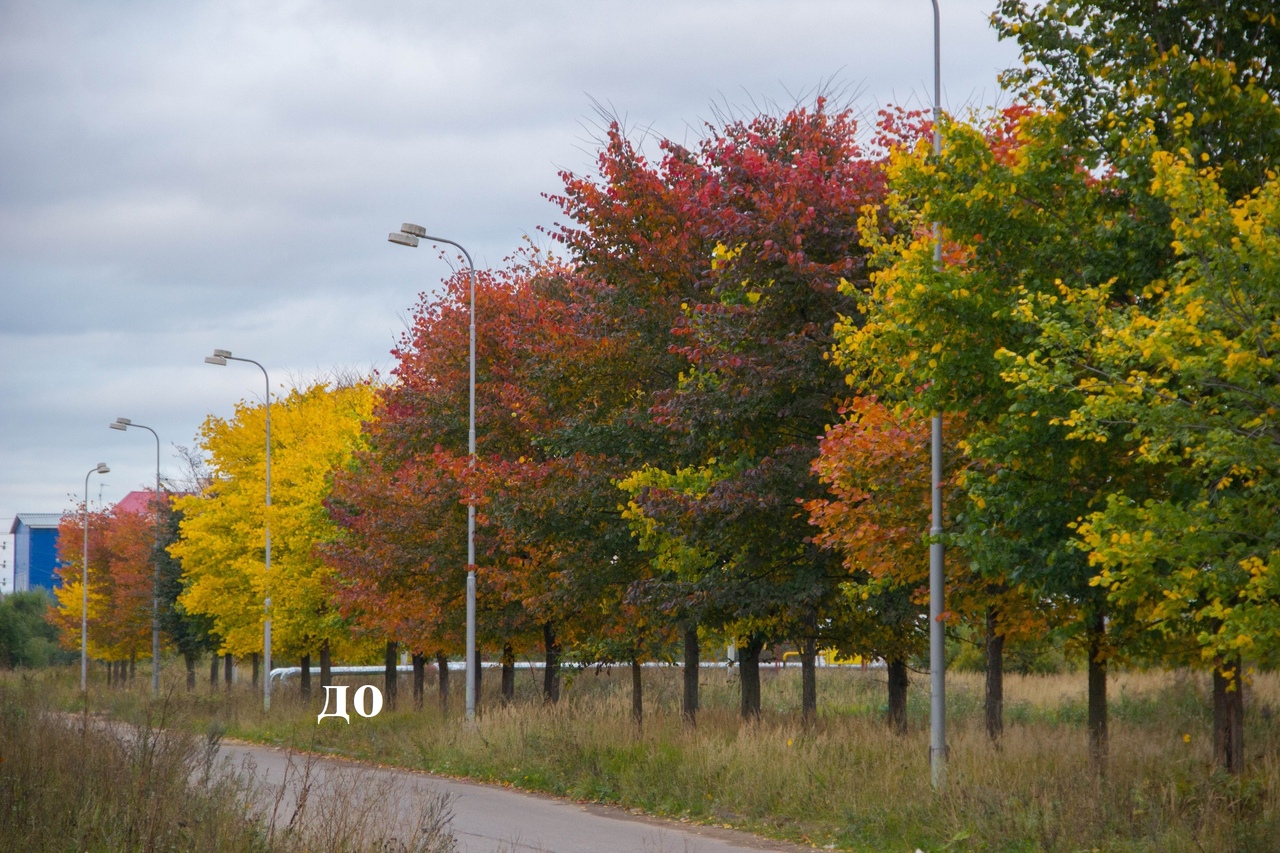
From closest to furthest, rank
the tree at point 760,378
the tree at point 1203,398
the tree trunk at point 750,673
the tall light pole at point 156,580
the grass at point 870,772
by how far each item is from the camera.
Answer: the tree at point 1203,398 → the grass at point 870,772 → the tree at point 760,378 → the tree trunk at point 750,673 → the tall light pole at point 156,580

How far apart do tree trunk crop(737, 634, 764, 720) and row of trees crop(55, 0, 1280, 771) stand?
0.24ft

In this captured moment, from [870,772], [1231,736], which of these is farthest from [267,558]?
[1231,736]

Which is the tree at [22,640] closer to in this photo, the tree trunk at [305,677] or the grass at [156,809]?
the tree trunk at [305,677]

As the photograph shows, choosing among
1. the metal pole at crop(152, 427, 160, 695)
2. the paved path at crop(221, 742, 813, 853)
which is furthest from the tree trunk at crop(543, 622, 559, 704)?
the metal pole at crop(152, 427, 160, 695)

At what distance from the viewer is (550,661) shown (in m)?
28.9

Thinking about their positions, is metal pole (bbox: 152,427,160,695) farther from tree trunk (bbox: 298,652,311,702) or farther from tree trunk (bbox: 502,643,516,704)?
tree trunk (bbox: 502,643,516,704)

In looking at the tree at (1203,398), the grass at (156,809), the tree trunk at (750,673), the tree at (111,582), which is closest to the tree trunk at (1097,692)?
the tree at (1203,398)

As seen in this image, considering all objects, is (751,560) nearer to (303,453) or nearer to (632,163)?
(632,163)

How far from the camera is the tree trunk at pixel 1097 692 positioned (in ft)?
43.1

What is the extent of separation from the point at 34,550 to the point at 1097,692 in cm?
13125

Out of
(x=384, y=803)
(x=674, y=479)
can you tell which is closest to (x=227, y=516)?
(x=674, y=479)

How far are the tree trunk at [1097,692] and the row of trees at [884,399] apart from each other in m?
0.11

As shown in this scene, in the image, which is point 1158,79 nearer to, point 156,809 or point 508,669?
point 156,809

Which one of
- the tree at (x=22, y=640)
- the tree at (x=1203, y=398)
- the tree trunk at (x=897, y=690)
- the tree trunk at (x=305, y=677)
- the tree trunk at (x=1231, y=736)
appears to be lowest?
the tree at (x=22, y=640)
